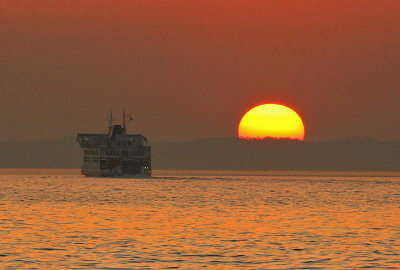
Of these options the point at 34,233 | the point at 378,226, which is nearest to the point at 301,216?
the point at 378,226

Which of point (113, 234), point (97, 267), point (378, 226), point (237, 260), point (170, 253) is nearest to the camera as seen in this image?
point (97, 267)

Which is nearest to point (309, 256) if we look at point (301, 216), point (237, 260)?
point (237, 260)

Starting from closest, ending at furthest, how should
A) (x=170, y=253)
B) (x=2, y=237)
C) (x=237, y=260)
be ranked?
(x=237, y=260), (x=170, y=253), (x=2, y=237)

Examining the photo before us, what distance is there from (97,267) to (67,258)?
384 centimetres

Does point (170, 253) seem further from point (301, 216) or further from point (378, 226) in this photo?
point (301, 216)

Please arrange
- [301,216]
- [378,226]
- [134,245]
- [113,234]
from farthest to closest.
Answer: [301,216], [378,226], [113,234], [134,245]

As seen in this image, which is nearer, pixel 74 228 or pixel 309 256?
pixel 309 256

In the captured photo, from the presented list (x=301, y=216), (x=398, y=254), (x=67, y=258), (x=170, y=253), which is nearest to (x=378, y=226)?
(x=301, y=216)

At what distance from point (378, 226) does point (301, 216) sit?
13382 millimetres

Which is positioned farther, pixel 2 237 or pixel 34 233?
pixel 34 233

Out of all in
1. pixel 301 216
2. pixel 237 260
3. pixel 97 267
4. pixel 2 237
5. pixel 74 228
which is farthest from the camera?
pixel 301 216

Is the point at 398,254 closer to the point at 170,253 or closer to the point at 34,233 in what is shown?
the point at 170,253

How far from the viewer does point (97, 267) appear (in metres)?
37.4

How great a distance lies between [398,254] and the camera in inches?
1698
